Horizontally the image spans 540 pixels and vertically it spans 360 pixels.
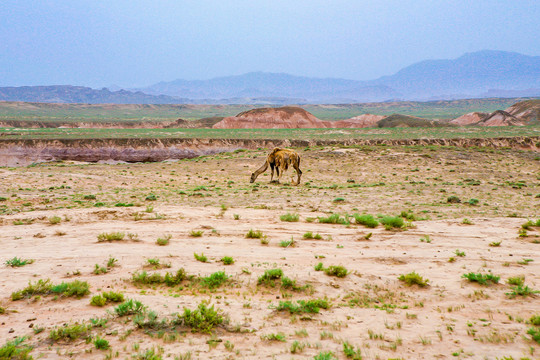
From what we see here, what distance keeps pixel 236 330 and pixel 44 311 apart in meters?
Result: 3.45

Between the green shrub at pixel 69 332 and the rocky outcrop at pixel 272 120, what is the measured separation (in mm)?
78169

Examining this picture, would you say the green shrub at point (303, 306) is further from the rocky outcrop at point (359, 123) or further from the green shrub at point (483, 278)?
the rocky outcrop at point (359, 123)

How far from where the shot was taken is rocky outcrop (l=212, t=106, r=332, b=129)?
83562mm

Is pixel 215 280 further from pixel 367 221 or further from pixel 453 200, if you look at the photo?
pixel 453 200

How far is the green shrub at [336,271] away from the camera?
→ 789 cm

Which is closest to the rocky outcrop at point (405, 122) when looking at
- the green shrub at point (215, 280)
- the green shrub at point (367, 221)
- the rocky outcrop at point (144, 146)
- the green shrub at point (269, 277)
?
the rocky outcrop at point (144, 146)

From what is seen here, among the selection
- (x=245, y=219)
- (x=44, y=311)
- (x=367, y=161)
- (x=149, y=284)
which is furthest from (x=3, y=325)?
(x=367, y=161)

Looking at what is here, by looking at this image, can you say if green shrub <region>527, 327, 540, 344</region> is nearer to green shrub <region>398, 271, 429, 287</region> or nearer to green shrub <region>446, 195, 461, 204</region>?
green shrub <region>398, 271, 429, 287</region>

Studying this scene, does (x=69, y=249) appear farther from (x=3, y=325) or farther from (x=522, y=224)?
(x=522, y=224)

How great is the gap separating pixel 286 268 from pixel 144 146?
143 ft

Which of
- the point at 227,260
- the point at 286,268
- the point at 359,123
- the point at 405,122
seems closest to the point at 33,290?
the point at 227,260

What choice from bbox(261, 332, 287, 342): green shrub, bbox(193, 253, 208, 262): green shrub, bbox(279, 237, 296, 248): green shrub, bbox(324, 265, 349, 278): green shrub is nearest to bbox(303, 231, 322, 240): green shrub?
bbox(279, 237, 296, 248): green shrub

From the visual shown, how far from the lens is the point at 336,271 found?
802 cm

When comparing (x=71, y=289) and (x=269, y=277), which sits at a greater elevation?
(x=71, y=289)
